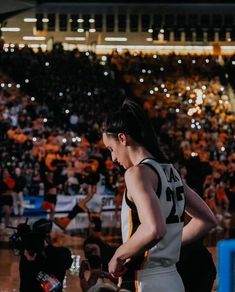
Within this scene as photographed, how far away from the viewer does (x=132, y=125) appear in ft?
11.7

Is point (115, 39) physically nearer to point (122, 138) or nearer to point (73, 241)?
point (73, 241)

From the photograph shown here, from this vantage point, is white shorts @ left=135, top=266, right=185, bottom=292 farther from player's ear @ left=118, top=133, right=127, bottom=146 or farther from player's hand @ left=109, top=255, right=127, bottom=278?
player's ear @ left=118, top=133, right=127, bottom=146

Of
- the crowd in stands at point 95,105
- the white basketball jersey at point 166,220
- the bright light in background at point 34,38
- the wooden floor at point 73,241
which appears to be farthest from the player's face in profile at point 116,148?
the bright light in background at point 34,38

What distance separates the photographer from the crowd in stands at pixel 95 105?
2580 centimetres

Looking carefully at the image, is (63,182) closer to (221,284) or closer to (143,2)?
(143,2)

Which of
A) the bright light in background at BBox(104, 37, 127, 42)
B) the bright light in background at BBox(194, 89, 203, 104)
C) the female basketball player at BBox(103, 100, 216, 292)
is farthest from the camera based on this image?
the bright light in background at BBox(104, 37, 127, 42)

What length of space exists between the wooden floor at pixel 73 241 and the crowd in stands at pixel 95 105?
10.4 ft

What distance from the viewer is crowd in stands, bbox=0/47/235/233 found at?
2580 centimetres

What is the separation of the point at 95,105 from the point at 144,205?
105 feet

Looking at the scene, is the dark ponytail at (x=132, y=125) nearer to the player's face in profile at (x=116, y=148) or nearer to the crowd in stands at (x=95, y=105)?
the player's face in profile at (x=116, y=148)

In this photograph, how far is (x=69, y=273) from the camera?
37.1 ft

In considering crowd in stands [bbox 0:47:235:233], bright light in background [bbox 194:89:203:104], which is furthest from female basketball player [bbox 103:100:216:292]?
bright light in background [bbox 194:89:203:104]

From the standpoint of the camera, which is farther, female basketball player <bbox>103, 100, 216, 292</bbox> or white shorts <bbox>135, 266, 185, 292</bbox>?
white shorts <bbox>135, 266, 185, 292</bbox>

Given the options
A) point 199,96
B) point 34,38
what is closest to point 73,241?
point 199,96
